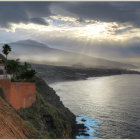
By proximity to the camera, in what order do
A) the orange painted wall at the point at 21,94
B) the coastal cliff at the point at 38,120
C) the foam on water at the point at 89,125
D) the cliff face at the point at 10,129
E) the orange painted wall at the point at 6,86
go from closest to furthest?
the cliff face at the point at 10,129 → the coastal cliff at the point at 38,120 → the orange painted wall at the point at 6,86 → the orange painted wall at the point at 21,94 → the foam on water at the point at 89,125

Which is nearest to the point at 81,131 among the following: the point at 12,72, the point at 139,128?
the point at 139,128

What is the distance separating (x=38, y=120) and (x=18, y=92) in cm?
784

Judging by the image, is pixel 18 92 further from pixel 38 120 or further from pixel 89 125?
pixel 89 125

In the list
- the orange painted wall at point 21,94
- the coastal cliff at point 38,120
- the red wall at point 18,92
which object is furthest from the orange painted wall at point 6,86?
the coastal cliff at point 38,120

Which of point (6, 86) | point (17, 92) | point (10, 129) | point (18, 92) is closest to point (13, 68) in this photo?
point (18, 92)

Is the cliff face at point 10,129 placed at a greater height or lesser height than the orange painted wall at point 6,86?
lesser

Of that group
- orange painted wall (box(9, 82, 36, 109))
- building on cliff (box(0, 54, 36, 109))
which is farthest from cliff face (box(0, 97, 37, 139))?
orange painted wall (box(9, 82, 36, 109))

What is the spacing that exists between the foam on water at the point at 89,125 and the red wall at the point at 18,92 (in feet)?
70.4

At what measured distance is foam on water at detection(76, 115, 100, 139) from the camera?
48588 mm

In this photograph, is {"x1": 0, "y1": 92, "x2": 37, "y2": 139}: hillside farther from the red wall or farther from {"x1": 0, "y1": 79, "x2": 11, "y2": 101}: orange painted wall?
the red wall

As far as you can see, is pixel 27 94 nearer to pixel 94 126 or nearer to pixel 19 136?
pixel 19 136

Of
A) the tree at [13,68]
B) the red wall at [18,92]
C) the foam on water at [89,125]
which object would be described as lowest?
the foam on water at [89,125]

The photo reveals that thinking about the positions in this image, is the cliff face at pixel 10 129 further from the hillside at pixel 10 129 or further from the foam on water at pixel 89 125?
the foam on water at pixel 89 125

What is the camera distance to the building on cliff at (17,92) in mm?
25672
